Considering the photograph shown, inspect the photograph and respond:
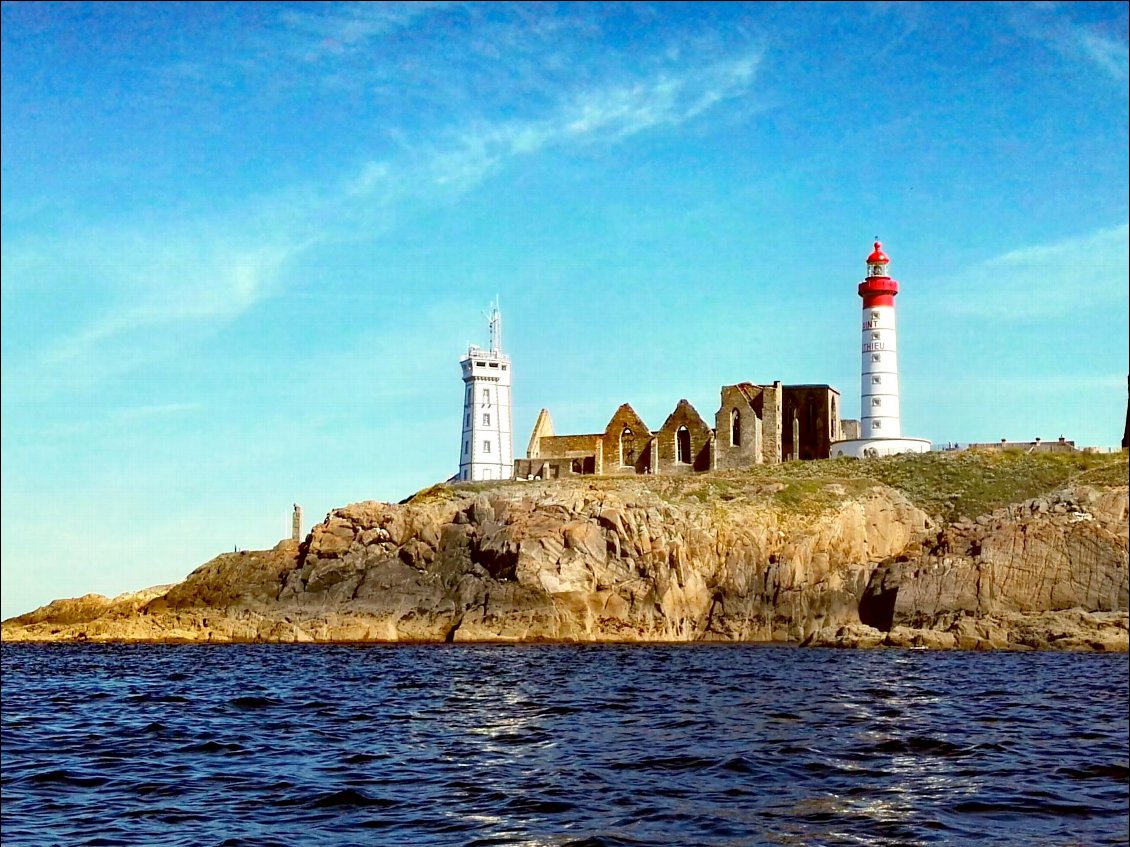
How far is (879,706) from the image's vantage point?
28.0 metres

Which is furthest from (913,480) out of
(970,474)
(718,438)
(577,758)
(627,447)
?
(577,758)

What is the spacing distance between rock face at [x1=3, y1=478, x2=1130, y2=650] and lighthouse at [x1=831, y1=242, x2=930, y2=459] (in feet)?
34.1

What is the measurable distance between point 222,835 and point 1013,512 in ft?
183

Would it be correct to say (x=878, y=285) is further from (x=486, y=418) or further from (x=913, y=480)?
(x=486, y=418)

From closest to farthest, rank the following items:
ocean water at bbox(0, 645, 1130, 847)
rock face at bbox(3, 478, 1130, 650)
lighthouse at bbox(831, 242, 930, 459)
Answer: ocean water at bbox(0, 645, 1130, 847) < rock face at bbox(3, 478, 1130, 650) < lighthouse at bbox(831, 242, 930, 459)

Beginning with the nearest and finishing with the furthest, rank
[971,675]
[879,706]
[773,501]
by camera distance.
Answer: [879,706]
[971,675]
[773,501]

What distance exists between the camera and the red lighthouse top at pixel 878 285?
80.2 meters

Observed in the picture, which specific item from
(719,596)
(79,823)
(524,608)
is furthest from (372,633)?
(79,823)

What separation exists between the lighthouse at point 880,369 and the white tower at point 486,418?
24776 mm

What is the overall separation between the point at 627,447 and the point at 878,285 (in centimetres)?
2083

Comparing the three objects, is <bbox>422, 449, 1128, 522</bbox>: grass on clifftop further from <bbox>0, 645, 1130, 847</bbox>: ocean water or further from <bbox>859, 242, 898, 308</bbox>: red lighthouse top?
<bbox>0, 645, 1130, 847</bbox>: ocean water

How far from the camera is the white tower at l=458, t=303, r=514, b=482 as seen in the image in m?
87.8

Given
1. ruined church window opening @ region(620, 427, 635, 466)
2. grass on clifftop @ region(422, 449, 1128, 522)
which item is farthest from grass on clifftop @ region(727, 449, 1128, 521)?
ruined church window opening @ region(620, 427, 635, 466)

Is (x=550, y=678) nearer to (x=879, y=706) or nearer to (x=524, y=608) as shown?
(x=879, y=706)
